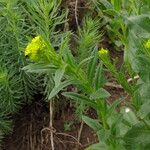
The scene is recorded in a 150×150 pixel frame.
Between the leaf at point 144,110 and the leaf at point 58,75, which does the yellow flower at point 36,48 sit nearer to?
the leaf at point 58,75

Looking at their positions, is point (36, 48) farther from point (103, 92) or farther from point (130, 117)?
point (130, 117)

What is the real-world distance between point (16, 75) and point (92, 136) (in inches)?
18.2

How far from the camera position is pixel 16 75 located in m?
2.07

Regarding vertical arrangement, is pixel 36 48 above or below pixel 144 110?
above

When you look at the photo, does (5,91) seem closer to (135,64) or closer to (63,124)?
(63,124)

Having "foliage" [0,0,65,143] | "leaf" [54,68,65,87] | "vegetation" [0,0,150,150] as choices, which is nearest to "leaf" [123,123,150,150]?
"vegetation" [0,0,150,150]

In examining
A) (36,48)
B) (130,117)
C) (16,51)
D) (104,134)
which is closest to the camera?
(36,48)

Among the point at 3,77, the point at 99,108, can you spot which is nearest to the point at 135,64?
the point at 99,108

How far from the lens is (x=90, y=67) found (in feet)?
4.48

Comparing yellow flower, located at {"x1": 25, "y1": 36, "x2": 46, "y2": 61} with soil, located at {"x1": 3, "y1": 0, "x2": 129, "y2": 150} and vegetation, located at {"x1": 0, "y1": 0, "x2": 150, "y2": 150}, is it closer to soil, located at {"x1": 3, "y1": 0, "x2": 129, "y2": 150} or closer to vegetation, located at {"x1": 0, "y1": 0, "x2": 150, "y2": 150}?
vegetation, located at {"x1": 0, "y1": 0, "x2": 150, "y2": 150}

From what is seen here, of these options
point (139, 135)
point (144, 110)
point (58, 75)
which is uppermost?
point (58, 75)

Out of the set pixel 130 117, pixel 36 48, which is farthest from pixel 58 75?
pixel 130 117

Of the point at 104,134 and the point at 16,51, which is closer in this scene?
the point at 104,134

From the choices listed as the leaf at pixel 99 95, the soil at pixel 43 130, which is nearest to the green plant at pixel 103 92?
the leaf at pixel 99 95
